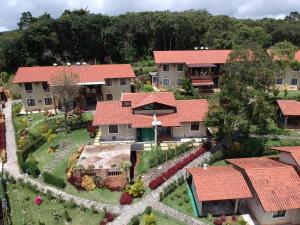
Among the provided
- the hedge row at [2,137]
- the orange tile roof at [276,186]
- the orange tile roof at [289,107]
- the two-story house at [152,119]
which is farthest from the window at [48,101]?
the orange tile roof at [289,107]

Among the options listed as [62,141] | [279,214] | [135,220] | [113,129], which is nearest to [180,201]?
[135,220]

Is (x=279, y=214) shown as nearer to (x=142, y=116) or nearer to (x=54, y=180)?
(x=142, y=116)

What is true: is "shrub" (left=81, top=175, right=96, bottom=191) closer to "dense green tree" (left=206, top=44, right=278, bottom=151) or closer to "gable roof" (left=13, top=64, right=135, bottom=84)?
"dense green tree" (left=206, top=44, right=278, bottom=151)

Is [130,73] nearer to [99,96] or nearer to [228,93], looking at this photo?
[99,96]

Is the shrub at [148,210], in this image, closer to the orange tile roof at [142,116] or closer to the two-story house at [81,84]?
the orange tile roof at [142,116]

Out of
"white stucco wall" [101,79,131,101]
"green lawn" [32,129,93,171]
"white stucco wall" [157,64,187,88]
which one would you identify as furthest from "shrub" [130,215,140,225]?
"white stucco wall" [157,64,187,88]
